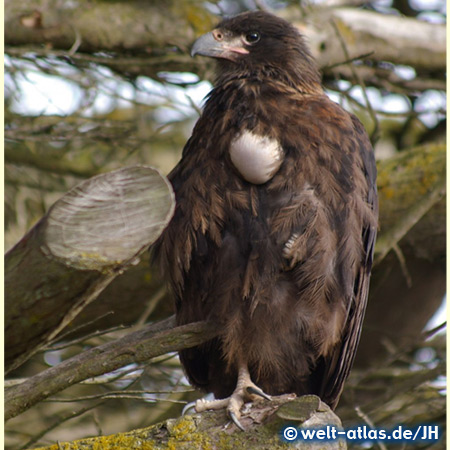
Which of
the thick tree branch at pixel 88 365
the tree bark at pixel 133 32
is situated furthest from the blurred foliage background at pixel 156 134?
the thick tree branch at pixel 88 365

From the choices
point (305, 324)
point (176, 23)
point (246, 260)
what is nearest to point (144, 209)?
point (246, 260)

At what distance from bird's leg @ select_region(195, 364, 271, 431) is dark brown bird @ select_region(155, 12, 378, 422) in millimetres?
10

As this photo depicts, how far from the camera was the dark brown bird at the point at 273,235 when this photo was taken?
346 centimetres

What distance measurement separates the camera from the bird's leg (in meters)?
2.79

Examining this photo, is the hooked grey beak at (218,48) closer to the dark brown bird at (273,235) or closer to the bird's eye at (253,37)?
the bird's eye at (253,37)

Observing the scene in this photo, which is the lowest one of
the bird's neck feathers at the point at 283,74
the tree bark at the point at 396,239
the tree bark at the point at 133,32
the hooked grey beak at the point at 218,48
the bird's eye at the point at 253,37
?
the tree bark at the point at 396,239

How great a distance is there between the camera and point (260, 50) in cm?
407

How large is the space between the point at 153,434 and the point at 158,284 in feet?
7.40

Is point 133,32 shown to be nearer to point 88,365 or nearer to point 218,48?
point 218,48

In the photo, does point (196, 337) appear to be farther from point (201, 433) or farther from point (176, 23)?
point (176, 23)

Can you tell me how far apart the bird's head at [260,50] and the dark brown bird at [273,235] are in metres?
0.09

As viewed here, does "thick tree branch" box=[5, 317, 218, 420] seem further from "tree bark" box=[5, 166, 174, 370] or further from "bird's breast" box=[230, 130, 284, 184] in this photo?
"bird's breast" box=[230, 130, 284, 184]

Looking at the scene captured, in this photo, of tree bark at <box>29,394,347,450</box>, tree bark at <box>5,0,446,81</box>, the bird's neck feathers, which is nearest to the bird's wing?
the bird's neck feathers

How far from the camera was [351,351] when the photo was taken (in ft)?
12.6
